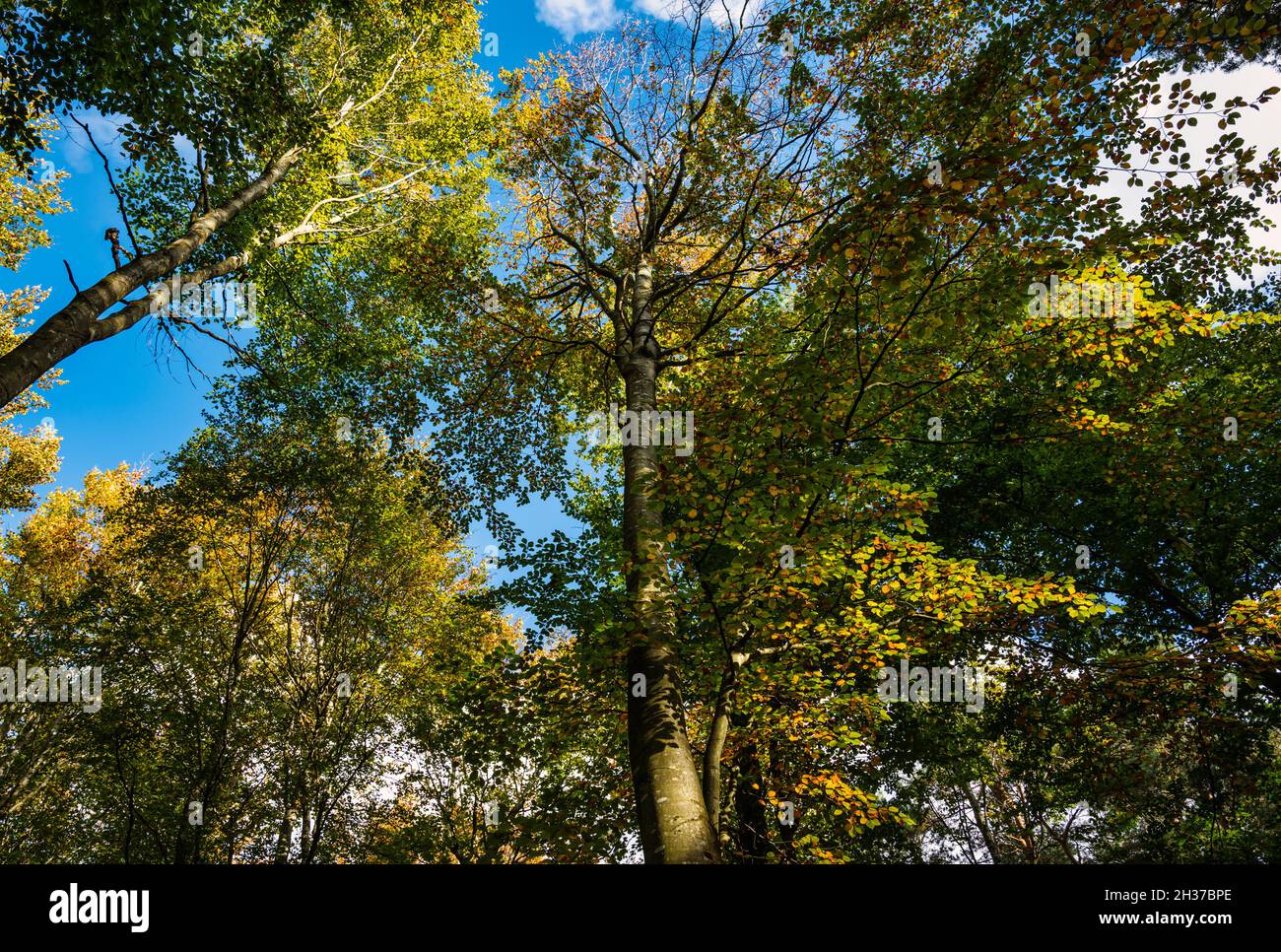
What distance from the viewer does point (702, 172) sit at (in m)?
10.6

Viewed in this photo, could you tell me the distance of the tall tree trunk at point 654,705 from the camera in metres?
4.55

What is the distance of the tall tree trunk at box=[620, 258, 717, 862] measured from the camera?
4555 millimetres

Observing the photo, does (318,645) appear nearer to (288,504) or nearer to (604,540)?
(288,504)

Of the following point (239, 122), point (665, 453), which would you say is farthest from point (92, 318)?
point (665, 453)

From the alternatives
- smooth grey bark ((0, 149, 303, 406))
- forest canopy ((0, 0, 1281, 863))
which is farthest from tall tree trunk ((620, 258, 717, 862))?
smooth grey bark ((0, 149, 303, 406))

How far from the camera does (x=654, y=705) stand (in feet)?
17.5

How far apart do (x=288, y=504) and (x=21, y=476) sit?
1224 cm

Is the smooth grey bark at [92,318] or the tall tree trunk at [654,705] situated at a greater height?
the smooth grey bark at [92,318]

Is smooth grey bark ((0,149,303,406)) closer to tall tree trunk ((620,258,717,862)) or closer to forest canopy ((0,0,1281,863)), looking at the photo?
forest canopy ((0,0,1281,863))

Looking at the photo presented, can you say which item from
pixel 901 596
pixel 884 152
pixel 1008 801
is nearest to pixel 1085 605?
pixel 901 596

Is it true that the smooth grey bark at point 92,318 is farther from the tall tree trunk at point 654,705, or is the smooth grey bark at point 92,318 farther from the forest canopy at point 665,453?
the tall tree trunk at point 654,705

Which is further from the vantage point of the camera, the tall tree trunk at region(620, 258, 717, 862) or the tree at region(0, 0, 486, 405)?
the tree at region(0, 0, 486, 405)

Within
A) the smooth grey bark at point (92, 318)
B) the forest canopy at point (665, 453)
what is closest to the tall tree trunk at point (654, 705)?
the forest canopy at point (665, 453)

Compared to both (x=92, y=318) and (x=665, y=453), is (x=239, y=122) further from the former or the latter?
(x=665, y=453)
